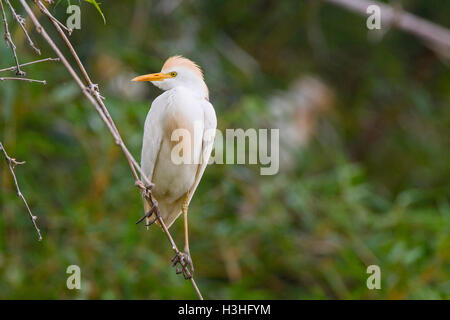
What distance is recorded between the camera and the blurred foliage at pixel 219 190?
2.81m

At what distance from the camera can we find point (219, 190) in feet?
10.8

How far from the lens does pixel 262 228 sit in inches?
126

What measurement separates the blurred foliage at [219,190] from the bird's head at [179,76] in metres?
1.43

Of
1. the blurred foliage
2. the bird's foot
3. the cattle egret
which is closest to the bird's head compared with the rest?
the cattle egret

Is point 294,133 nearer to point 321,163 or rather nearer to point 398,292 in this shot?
point 321,163

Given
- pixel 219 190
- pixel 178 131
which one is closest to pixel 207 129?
pixel 178 131

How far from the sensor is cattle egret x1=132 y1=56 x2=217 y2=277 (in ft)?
3.88

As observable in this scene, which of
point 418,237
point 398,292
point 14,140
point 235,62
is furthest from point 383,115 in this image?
point 14,140

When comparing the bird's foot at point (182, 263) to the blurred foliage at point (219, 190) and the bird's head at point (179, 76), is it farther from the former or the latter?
the blurred foliage at point (219, 190)

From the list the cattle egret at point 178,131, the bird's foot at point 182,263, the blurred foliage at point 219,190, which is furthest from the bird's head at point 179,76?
the blurred foliage at point 219,190

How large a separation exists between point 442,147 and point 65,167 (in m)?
2.77

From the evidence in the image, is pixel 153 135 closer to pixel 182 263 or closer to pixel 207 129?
pixel 207 129

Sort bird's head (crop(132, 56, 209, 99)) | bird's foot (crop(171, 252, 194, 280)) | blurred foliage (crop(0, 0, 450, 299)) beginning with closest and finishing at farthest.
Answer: bird's head (crop(132, 56, 209, 99)) < bird's foot (crop(171, 252, 194, 280)) < blurred foliage (crop(0, 0, 450, 299))

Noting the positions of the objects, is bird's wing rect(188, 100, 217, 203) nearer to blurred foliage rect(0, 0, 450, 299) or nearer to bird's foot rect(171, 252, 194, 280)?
bird's foot rect(171, 252, 194, 280)
